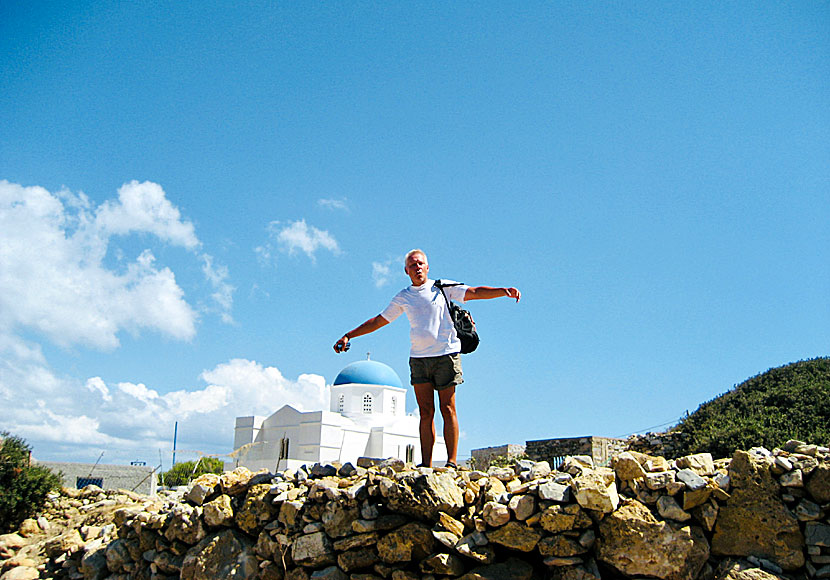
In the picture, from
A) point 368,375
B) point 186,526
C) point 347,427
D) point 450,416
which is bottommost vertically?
point 186,526

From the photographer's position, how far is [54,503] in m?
9.91

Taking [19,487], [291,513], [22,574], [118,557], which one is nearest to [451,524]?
[291,513]

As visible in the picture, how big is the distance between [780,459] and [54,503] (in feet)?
33.5

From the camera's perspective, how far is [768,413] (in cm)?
1348

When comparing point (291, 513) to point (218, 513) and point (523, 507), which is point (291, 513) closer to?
point (218, 513)

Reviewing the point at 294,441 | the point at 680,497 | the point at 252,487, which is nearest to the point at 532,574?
the point at 680,497

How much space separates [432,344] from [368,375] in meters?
31.3

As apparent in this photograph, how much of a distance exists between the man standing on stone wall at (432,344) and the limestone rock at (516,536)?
1108 millimetres

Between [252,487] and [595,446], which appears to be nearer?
[252,487]

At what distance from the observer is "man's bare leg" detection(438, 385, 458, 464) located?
5.46 meters

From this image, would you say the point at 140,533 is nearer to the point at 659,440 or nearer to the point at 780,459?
the point at 780,459

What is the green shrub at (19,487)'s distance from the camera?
9.44 meters

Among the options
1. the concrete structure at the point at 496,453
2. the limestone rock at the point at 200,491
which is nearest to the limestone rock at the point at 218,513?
the limestone rock at the point at 200,491

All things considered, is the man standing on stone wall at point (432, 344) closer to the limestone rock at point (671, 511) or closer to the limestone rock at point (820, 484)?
the limestone rock at point (671, 511)
